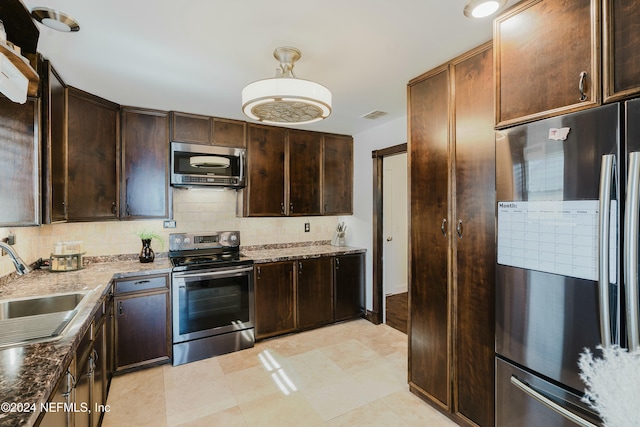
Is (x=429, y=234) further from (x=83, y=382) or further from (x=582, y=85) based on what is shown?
(x=83, y=382)

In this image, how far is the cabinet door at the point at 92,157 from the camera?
2.54 m

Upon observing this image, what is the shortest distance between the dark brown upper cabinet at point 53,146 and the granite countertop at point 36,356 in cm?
47

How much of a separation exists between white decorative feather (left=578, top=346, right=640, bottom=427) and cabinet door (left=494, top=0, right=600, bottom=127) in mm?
1118

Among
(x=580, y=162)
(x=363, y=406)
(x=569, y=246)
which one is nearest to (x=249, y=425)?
(x=363, y=406)

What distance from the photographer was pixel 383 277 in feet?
12.7

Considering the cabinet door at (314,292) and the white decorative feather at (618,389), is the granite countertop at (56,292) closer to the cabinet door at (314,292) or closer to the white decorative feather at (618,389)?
the cabinet door at (314,292)

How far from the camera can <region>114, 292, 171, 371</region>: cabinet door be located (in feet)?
8.77

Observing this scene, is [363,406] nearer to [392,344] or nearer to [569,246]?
[392,344]

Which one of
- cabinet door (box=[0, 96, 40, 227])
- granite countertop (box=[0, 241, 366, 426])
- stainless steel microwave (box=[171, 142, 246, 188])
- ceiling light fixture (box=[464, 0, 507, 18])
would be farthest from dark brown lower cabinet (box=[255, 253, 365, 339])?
ceiling light fixture (box=[464, 0, 507, 18])

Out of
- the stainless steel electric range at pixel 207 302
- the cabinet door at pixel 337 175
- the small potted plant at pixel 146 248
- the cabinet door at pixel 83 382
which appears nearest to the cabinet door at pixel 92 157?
the small potted plant at pixel 146 248

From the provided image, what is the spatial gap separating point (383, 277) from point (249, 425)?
2.30 metres

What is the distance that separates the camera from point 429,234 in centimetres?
224

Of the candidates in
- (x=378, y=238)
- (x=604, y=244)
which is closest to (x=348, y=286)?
(x=378, y=238)

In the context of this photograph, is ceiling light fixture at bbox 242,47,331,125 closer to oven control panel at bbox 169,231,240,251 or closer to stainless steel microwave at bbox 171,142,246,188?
stainless steel microwave at bbox 171,142,246,188
